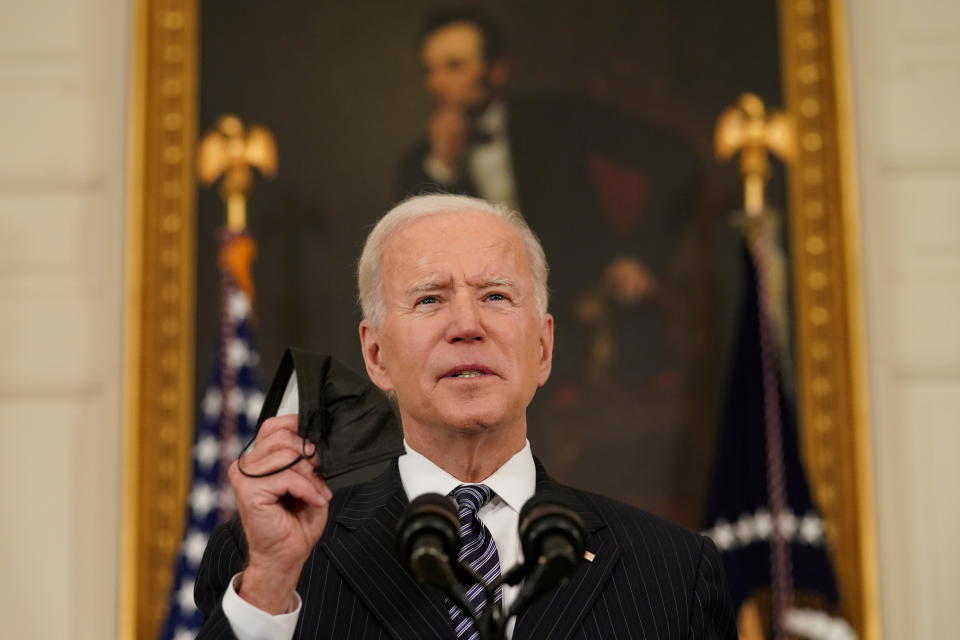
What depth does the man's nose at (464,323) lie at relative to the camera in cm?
237

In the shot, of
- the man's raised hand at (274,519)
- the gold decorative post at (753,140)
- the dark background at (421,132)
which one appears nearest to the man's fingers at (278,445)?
the man's raised hand at (274,519)

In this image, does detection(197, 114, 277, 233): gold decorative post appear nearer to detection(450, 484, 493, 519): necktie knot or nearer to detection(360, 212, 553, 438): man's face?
detection(360, 212, 553, 438): man's face

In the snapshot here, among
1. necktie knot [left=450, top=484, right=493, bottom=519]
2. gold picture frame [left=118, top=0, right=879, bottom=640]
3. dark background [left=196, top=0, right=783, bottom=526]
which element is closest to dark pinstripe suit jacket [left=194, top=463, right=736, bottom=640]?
necktie knot [left=450, top=484, right=493, bottom=519]

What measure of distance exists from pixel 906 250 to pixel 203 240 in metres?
3.06

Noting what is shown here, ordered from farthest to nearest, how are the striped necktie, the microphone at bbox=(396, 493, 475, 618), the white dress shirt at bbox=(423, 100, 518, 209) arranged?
1. the white dress shirt at bbox=(423, 100, 518, 209)
2. the striped necktie
3. the microphone at bbox=(396, 493, 475, 618)

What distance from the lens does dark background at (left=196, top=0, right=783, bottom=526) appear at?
16.9ft

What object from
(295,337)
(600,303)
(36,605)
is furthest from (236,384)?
(600,303)

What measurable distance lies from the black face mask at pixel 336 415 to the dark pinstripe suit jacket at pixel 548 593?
299 mm

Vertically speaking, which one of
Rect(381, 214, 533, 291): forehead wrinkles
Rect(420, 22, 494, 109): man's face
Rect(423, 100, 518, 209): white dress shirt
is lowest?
Rect(381, 214, 533, 291): forehead wrinkles

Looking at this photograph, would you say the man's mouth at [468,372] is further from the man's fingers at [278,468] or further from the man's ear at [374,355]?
the man's fingers at [278,468]

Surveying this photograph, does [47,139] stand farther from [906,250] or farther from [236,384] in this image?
[906,250]

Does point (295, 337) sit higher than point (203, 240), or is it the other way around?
point (203, 240)

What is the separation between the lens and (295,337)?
5262 millimetres

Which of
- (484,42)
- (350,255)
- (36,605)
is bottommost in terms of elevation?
(36,605)
